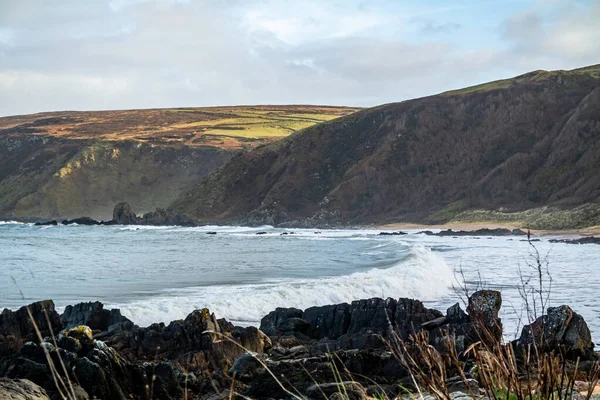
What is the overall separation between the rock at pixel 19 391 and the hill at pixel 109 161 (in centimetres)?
11715

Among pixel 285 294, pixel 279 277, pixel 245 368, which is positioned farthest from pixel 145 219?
pixel 245 368

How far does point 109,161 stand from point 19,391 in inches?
4971

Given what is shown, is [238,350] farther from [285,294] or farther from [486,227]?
[486,227]

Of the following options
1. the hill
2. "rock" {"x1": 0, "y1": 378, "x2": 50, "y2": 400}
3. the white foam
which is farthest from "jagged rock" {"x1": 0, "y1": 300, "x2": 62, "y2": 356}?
the hill

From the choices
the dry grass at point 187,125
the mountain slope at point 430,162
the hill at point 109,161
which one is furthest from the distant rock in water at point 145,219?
the dry grass at point 187,125

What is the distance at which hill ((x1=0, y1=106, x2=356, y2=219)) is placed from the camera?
4860 inches

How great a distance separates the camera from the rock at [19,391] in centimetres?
636

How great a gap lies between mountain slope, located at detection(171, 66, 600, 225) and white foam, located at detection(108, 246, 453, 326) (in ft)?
140

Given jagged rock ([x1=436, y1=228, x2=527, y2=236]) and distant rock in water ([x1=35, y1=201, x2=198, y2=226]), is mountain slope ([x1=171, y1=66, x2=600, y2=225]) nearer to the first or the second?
distant rock in water ([x1=35, y1=201, x2=198, y2=226])

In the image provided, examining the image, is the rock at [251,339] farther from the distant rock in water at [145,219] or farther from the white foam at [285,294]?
the distant rock in water at [145,219]

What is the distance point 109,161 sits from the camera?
129250 millimetres

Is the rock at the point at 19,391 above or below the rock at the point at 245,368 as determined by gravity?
above

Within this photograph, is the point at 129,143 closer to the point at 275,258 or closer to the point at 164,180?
the point at 164,180

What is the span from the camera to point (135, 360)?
10.7m
